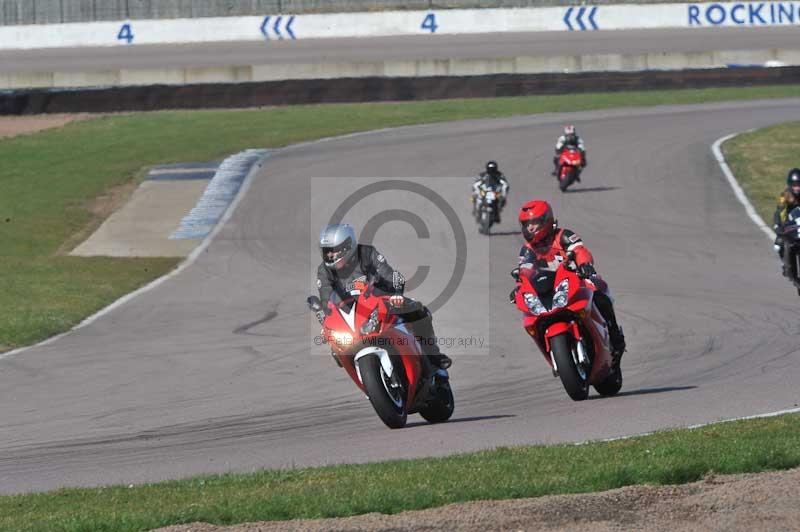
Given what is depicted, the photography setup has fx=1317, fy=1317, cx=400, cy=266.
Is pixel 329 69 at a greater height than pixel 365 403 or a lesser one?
greater

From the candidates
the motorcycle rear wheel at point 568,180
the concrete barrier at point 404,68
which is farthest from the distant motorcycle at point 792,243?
the concrete barrier at point 404,68

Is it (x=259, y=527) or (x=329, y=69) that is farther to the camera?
(x=329, y=69)

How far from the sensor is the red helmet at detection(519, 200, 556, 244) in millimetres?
11352

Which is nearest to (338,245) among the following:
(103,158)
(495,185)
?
(495,185)

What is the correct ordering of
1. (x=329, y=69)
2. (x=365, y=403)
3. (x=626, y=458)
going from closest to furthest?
1. (x=626, y=458)
2. (x=365, y=403)
3. (x=329, y=69)

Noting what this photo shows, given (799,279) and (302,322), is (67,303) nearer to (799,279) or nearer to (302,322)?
(302,322)

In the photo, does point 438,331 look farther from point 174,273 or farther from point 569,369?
point 174,273

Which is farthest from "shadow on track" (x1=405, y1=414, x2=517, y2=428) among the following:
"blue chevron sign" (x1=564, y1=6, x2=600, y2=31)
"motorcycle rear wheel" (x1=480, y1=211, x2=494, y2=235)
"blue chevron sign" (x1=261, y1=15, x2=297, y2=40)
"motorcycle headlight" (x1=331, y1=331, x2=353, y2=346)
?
"blue chevron sign" (x1=261, y1=15, x2=297, y2=40)

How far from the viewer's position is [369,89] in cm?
4297

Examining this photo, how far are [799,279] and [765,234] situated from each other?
→ 678 centimetres

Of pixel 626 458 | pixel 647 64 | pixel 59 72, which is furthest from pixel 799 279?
pixel 59 72

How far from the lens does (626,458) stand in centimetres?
804

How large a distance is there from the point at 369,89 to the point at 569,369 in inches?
1296

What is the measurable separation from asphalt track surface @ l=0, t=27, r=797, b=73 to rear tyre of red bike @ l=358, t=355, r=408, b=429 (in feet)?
127
